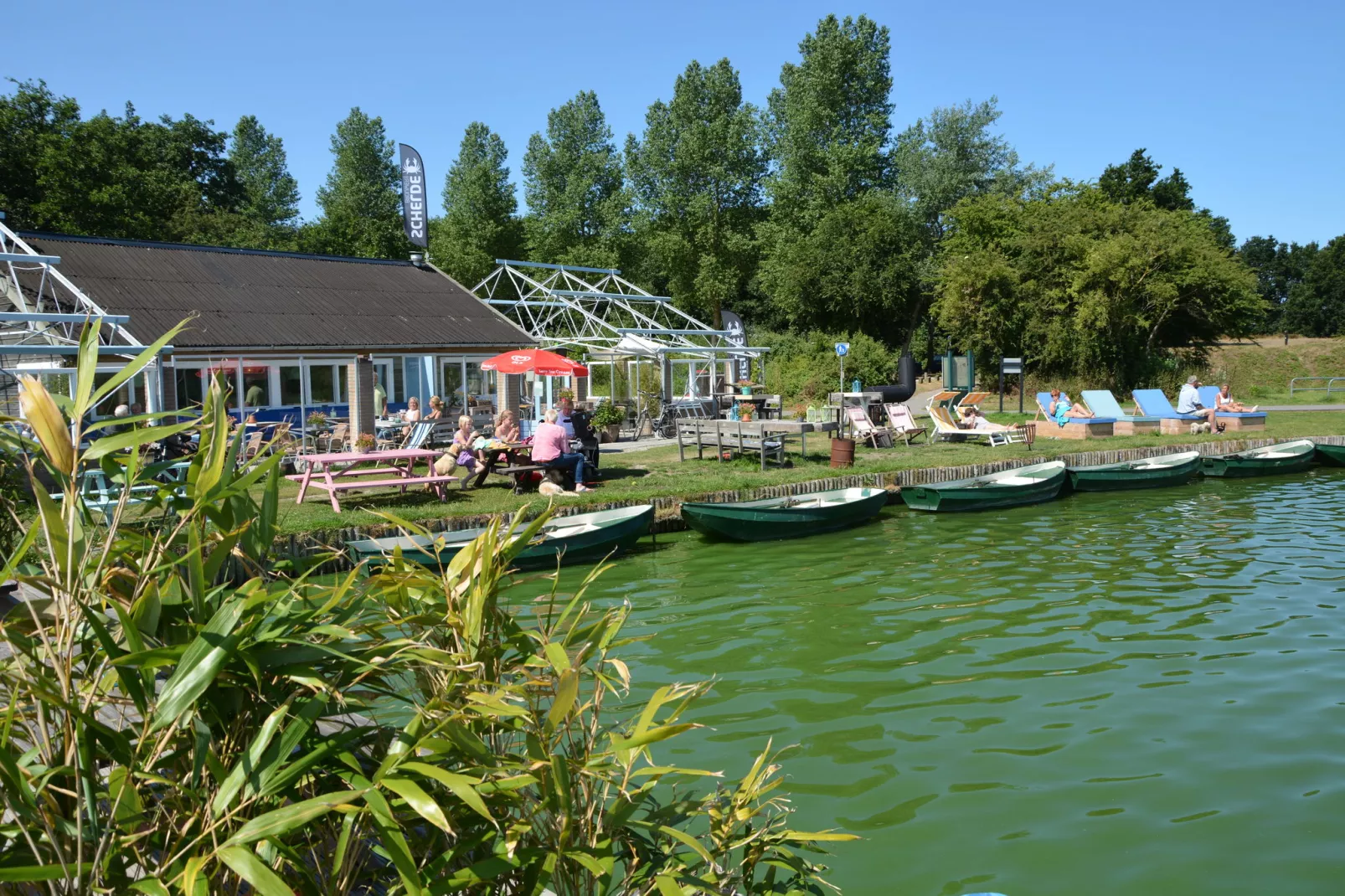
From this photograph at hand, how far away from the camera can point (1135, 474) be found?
62.5 ft

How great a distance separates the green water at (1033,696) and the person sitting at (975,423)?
8227 mm

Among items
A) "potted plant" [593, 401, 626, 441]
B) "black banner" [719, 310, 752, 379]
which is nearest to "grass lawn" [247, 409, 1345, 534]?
"potted plant" [593, 401, 626, 441]

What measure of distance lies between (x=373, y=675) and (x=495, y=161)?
59146 mm

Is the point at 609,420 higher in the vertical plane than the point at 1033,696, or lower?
higher

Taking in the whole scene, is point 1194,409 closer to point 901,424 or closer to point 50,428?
point 901,424

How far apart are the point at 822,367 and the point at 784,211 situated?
543 inches

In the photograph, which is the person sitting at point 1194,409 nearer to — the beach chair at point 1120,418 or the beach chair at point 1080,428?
the beach chair at point 1120,418

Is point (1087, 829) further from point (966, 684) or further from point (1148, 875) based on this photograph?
point (966, 684)

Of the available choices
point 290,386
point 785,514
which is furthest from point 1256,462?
point 290,386

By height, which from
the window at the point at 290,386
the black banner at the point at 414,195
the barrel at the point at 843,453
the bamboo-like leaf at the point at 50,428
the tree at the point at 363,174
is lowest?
the barrel at the point at 843,453

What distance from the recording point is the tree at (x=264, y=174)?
63.6 m

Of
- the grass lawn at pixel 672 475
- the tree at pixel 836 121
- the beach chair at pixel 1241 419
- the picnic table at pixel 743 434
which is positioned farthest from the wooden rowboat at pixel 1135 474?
the tree at pixel 836 121

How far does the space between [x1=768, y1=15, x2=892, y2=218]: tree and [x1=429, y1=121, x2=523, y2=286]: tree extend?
15986mm

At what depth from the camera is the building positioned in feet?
68.1
